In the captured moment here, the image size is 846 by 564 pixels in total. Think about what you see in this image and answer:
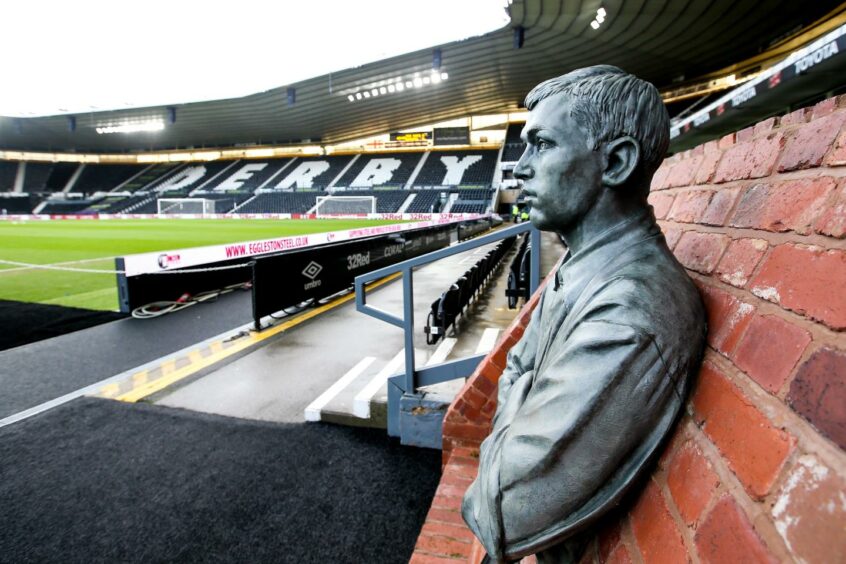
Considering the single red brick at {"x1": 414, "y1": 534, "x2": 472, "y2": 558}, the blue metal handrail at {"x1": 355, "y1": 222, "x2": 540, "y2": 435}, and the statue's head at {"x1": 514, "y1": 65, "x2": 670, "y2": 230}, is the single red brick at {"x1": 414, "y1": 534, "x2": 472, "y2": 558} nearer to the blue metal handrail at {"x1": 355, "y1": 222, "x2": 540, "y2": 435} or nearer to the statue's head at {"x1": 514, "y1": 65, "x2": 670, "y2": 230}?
the blue metal handrail at {"x1": 355, "y1": 222, "x2": 540, "y2": 435}

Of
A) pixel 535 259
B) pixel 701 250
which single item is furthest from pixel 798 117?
pixel 535 259

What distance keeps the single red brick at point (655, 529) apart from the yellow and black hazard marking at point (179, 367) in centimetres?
431

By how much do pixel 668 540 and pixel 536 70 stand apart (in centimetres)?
3338

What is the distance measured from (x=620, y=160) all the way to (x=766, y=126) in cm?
44

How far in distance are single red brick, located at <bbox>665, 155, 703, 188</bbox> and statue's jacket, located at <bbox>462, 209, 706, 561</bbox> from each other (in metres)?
0.62

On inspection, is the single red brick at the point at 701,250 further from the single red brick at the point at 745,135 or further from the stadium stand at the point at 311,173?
the stadium stand at the point at 311,173

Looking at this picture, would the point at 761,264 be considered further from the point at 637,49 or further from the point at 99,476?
the point at 637,49

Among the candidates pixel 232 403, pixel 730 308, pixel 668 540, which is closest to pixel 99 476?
pixel 232 403

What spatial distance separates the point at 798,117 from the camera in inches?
36.5

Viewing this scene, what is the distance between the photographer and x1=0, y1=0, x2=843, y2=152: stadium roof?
68.0 ft

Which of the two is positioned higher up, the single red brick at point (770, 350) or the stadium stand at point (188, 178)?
the stadium stand at point (188, 178)

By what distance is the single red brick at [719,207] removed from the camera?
3.44ft

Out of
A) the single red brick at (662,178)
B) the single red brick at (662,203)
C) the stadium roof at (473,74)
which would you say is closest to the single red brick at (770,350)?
the single red brick at (662,203)

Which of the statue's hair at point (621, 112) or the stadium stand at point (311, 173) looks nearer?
the statue's hair at point (621, 112)
